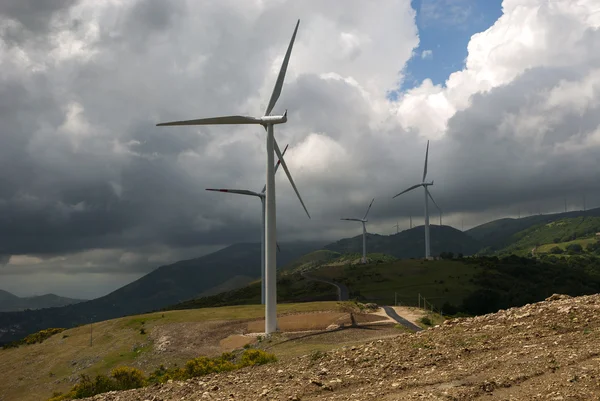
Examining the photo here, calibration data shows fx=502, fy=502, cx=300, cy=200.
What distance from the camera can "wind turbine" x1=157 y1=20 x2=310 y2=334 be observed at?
5625 centimetres

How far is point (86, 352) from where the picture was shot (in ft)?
242

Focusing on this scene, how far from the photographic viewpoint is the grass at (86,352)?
211 ft

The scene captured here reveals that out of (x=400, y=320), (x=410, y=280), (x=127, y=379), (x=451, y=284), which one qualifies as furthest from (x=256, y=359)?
(x=410, y=280)

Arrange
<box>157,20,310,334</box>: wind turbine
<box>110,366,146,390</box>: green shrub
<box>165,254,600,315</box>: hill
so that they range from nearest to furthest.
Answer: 1. <box>110,366,146,390</box>: green shrub
2. <box>157,20,310,334</box>: wind turbine
3. <box>165,254,600,315</box>: hill

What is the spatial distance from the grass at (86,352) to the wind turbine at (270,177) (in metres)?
12.5

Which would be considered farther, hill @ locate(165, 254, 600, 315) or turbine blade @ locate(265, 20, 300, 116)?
hill @ locate(165, 254, 600, 315)

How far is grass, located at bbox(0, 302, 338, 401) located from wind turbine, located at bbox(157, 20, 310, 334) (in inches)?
492

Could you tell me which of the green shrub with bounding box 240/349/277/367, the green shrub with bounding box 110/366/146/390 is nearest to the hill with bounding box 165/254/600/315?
the green shrub with bounding box 240/349/277/367

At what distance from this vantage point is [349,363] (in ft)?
89.7

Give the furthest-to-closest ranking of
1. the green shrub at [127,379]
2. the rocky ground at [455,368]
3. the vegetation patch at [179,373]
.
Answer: the green shrub at [127,379] < the vegetation patch at [179,373] < the rocky ground at [455,368]

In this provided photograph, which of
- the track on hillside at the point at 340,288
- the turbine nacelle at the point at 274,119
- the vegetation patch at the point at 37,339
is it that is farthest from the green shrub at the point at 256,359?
Answer: the track on hillside at the point at 340,288

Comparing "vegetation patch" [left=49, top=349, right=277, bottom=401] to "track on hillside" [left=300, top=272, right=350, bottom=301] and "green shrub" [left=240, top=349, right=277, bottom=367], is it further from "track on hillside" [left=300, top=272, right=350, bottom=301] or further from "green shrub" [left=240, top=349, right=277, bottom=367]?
"track on hillside" [left=300, top=272, right=350, bottom=301]

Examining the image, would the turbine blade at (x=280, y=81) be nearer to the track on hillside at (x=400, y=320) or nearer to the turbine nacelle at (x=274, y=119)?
the turbine nacelle at (x=274, y=119)

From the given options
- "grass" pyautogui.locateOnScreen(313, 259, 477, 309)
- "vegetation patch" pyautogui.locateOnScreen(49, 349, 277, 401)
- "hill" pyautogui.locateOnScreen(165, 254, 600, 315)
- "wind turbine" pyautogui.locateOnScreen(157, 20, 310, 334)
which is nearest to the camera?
"vegetation patch" pyautogui.locateOnScreen(49, 349, 277, 401)
